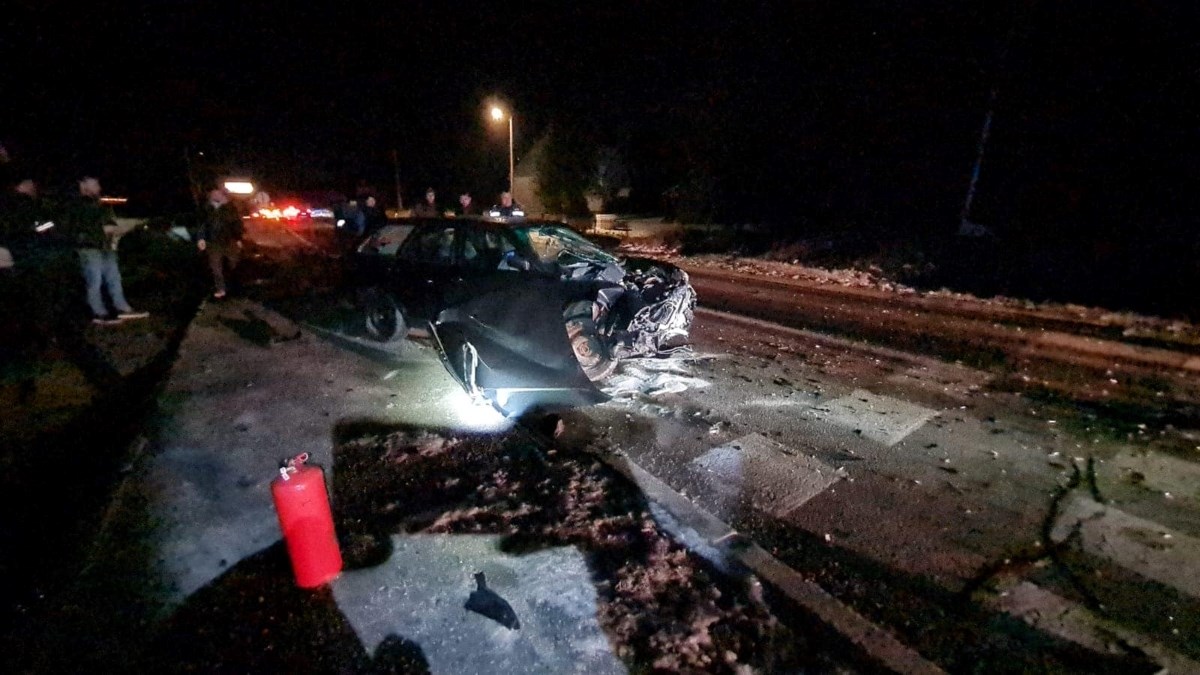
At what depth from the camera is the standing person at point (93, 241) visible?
744cm

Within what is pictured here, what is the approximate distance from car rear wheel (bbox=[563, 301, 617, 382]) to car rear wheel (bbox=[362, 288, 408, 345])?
7.59 ft

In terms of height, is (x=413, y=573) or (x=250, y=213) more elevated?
(x=250, y=213)

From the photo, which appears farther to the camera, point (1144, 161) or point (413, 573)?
point (1144, 161)

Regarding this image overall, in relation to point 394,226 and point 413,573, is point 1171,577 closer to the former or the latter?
point 413,573

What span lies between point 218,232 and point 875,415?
31.1ft

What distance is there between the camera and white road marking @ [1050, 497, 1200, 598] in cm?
335

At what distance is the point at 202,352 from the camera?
6.82m

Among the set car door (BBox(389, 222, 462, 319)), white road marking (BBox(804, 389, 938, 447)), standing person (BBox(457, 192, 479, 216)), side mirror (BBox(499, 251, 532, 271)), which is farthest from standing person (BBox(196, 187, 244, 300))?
white road marking (BBox(804, 389, 938, 447))

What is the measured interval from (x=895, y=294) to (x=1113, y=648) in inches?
362

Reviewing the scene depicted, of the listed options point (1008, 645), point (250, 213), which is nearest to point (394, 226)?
point (1008, 645)

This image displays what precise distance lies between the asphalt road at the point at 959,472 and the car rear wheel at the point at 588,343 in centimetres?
34

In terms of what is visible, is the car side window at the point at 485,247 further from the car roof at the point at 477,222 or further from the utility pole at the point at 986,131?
the utility pole at the point at 986,131

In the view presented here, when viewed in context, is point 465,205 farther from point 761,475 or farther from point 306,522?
point 306,522

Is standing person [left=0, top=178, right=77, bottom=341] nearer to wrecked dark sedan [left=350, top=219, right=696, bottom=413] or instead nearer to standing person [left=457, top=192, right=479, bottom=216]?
wrecked dark sedan [left=350, top=219, right=696, bottom=413]
